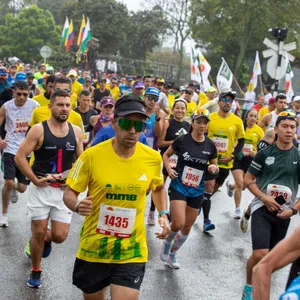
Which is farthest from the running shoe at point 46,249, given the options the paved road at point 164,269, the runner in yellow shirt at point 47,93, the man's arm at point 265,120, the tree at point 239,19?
the tree at point 239,19

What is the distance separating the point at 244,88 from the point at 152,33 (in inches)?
426

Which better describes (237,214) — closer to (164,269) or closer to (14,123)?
(164,269)

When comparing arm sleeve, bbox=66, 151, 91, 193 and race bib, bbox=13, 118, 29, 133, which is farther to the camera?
race bib, bbox=13, 118, 29, 133

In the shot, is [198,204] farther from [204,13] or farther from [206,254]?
[204,13]

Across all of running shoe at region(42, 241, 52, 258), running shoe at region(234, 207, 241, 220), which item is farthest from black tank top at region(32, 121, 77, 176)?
running shoe at region(234, 207, 241, 220)

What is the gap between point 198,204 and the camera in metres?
6.59

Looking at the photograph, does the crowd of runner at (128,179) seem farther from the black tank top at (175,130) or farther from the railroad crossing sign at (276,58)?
the railroad crossing sign at (276,58)

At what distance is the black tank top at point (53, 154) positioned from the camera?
552 cm

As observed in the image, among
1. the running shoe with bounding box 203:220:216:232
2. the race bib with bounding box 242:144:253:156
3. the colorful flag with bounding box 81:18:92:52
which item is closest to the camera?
the running shoe with bounding box 203:220:216:232

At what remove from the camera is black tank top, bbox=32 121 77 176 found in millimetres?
5523

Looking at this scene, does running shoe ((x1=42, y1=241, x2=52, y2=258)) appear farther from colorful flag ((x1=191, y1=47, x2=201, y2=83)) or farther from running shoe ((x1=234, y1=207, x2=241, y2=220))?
colorful flag ((x1=191, y1=47, x2=201, y2=83))

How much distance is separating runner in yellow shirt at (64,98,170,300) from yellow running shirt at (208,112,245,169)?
454 cm

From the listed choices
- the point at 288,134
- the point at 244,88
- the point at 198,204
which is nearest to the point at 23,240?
the point at 198,204

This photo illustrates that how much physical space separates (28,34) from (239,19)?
79.7 ft
